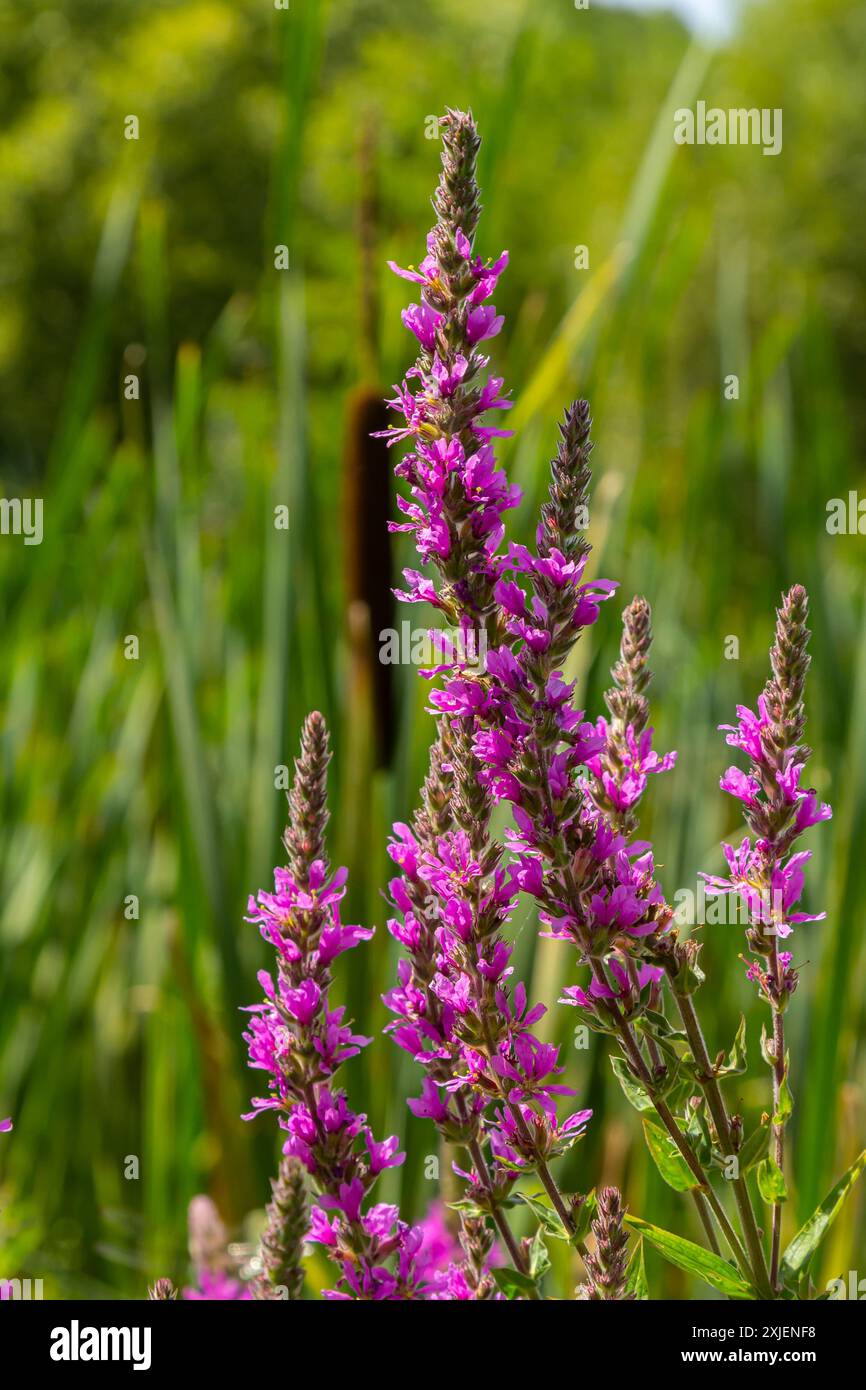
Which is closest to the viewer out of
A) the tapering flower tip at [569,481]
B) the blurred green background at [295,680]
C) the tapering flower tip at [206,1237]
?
the tapering flower tip at [569,481]

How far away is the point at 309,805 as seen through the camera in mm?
575

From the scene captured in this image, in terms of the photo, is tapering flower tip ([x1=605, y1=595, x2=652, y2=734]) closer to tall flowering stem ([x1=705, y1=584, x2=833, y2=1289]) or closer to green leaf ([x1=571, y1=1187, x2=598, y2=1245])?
tall flowering stem ([x1=705, y1=584, x2=833, y2=1289])

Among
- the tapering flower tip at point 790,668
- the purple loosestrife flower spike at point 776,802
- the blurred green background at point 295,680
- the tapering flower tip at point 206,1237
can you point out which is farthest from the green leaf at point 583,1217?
→ the blurred green background at point 295,680

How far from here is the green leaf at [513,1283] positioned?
553 millimetres

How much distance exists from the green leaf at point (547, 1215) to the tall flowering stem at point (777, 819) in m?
0.09

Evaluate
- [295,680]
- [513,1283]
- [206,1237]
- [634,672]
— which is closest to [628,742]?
[634,672]

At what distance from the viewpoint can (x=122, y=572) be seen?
2.01 metres

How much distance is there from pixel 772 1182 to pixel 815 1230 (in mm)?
28

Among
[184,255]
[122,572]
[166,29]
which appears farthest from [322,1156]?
[166,29]

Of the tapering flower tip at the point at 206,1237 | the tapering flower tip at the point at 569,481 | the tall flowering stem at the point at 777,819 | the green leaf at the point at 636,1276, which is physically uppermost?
Answer: the tapering flower tip at the point at 569,481

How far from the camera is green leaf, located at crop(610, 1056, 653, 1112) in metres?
0.54

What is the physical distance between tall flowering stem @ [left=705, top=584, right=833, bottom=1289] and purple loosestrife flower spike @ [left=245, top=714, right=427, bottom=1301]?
0.17 metres

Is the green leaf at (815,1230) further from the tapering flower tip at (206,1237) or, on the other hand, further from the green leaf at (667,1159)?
the tapering flower tip at (206,1237)
